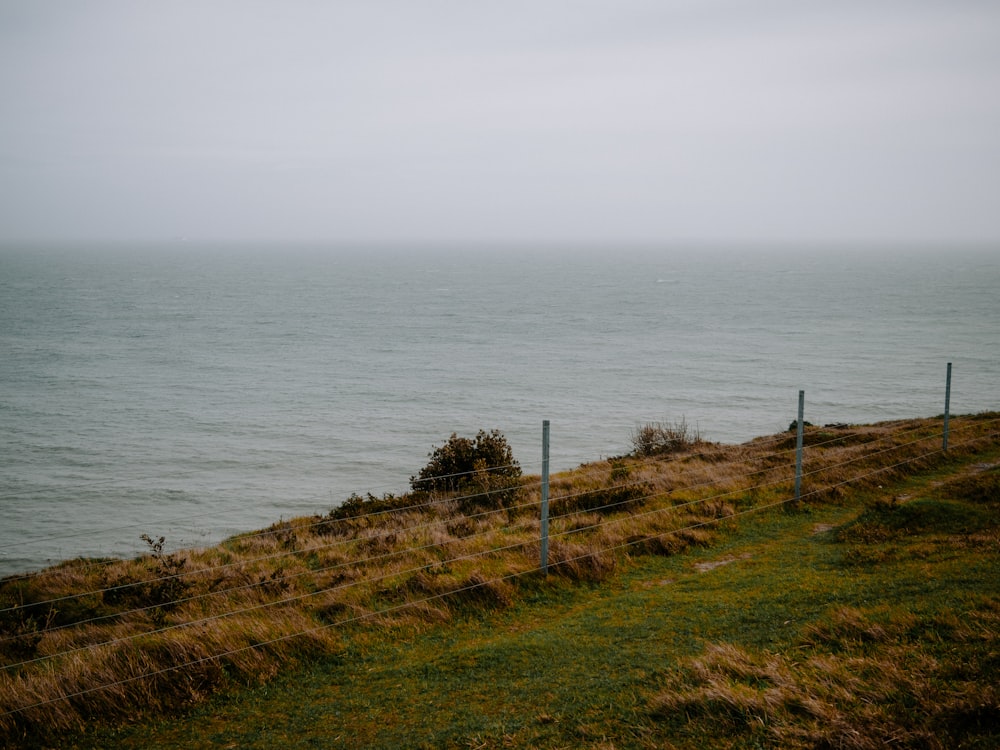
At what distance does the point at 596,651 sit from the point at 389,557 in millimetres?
5042

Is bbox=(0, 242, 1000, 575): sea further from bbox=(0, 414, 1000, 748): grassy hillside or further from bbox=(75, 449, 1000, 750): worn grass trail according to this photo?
bbox=(75, 449, 1000, 750): worn grass trail

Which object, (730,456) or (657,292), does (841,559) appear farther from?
(657,292)

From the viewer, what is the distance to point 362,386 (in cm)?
5216

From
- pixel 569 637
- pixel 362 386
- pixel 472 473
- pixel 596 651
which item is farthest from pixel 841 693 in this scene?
pixel 362 386

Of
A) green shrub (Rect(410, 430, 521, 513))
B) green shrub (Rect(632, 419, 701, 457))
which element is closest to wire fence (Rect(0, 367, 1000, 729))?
green shrub (Rect(410, 430, 521, 513))

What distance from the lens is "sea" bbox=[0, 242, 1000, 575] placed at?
29.2 metres

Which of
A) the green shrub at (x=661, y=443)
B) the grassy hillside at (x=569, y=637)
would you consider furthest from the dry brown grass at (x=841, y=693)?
the green shrub at (x=661, y=443)

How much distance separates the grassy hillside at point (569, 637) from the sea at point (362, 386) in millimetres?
2341

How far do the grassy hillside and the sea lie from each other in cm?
234

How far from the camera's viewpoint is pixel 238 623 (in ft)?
25.7

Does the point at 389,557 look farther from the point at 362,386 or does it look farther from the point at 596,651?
the point at 362,386

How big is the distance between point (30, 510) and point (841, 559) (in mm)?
27373

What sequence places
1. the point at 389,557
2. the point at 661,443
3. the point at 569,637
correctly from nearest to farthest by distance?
the point at 569,637 → the point at 389,557 → the point at 661,443

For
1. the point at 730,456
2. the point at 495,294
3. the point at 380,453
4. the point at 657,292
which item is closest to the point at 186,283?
the point at 495,294
